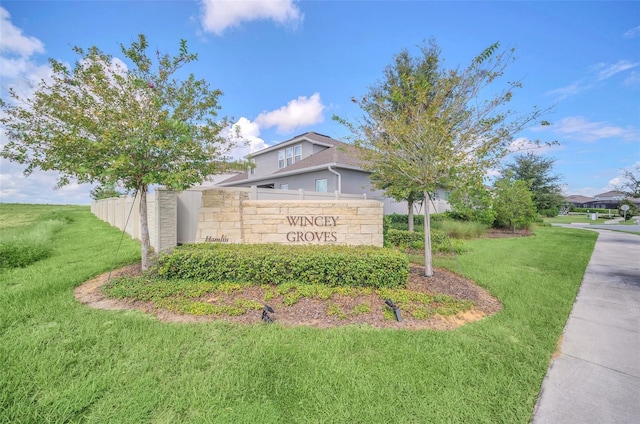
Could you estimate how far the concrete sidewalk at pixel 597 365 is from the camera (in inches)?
88.7

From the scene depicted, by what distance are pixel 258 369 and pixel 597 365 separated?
3589mm

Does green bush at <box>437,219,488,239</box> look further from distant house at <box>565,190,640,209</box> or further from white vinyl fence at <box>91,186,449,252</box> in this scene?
distant house at <box>565,190,640,209</box>

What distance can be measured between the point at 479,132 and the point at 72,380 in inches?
255

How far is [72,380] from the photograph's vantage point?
250 centimetres

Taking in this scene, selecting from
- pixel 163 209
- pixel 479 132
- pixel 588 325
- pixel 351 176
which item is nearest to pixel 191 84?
pixel 163 209

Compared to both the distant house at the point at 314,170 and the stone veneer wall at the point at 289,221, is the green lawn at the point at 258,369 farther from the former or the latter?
the distant house at the point at 314,170

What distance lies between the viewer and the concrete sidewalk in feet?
7.39

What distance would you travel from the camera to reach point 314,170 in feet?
48.0

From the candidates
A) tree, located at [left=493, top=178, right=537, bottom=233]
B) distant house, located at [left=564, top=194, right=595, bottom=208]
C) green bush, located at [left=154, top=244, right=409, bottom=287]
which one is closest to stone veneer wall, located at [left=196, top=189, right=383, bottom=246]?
green bush, located at [left=154, top=244, right=409, bottom=287]

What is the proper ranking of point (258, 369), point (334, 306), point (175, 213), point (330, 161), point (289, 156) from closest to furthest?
point (258, 369) < point (334, 306) < point (175, 213) < point (330, 161) < point (289, 156)

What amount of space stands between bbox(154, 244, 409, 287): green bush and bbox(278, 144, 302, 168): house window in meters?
13.8

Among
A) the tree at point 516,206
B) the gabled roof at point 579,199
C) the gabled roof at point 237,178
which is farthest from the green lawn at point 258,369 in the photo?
the gabled roof at point 579,199

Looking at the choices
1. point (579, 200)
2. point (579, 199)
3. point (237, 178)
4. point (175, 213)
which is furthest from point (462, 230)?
point (579, 199)

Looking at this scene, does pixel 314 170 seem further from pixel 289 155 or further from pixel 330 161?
pixel 289 155
